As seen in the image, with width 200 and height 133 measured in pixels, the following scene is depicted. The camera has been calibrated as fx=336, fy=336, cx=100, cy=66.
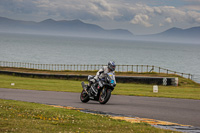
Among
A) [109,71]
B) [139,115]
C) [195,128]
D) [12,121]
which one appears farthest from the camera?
[109,71]

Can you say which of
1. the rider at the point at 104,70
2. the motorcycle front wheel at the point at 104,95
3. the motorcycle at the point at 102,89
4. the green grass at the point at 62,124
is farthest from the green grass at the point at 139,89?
the green grass at the point at 62,124

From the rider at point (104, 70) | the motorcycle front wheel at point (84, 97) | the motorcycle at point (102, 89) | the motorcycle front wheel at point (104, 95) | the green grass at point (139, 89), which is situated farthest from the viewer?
the green grass at point (139, 89)

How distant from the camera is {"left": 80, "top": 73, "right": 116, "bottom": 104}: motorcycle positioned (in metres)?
15.8

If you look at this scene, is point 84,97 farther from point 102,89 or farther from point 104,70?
point 104,70

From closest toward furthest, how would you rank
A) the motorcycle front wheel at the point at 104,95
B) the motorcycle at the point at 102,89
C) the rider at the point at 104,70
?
1. the motorcycle at the point at 102,89
2. the rider at the point at 104,70
3. the motorcycle front wheel at the point at 104,95

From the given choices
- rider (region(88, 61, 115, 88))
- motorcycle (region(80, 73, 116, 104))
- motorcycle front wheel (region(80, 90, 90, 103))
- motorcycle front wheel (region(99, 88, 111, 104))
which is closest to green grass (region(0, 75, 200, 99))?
motorcycle front wheel (region(80, 90, 90, 103))

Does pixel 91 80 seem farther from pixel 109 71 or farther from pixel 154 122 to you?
pixel 154 122

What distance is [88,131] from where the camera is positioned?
902cm

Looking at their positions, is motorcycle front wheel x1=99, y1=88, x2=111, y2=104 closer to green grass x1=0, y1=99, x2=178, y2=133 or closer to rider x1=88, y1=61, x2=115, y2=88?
rider x1=88, y1=61, x2=115, y2=88

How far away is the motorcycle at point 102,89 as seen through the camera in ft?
51.8

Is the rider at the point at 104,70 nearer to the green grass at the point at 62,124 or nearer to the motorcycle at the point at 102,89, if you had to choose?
the motorcycle at the point at 102,89

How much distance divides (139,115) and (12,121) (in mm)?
5393

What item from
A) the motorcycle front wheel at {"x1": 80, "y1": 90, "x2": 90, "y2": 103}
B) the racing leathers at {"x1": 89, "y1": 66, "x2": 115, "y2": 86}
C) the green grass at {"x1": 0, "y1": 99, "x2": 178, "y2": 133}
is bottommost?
the green grass at {"x1": 0, "y1": 99, "x2": 178, "y2": 133}

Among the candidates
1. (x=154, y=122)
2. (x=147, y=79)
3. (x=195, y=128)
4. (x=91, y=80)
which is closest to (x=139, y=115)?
(x=154, y=122)
